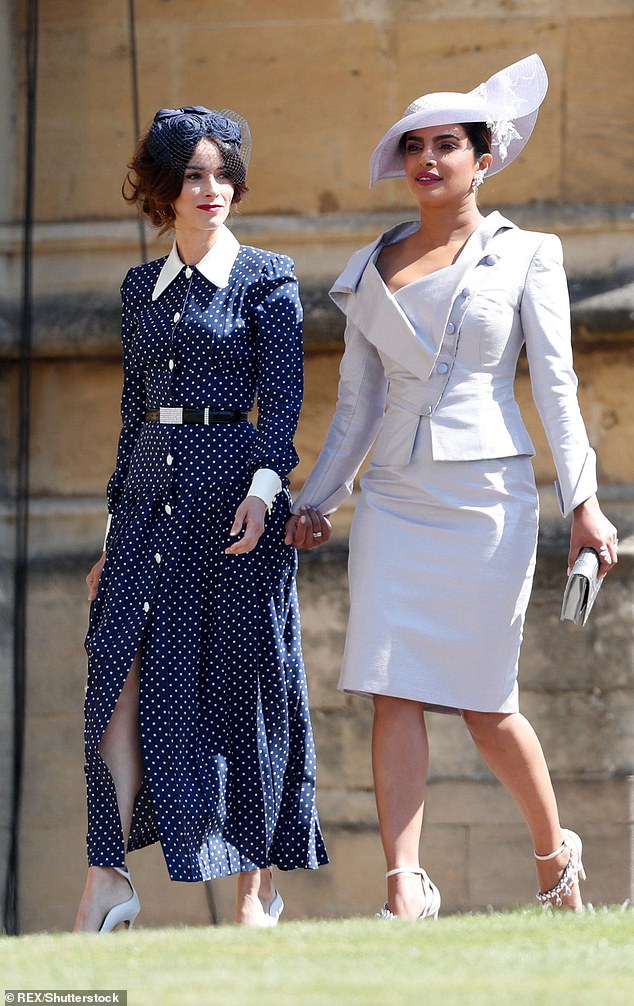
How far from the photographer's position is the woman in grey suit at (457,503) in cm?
426

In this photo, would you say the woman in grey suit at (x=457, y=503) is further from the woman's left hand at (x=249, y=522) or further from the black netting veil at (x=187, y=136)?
the black netting veil at (x=187, y=136)

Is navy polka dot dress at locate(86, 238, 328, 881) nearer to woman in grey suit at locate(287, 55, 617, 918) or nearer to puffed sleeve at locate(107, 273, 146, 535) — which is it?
puffed sleeve at locate(107, 273, 146, 535)

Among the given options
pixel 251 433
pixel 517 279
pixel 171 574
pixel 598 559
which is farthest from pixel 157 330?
pixel 598 559

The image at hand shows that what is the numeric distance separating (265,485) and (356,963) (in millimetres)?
1381

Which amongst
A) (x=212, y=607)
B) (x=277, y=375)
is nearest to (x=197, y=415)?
(x=277, y=375)

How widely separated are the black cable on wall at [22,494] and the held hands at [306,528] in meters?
1.73

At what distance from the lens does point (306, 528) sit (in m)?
4.39

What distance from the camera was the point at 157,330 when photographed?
4449 mm

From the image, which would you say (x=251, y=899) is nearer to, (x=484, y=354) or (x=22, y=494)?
(x=484, y=354)

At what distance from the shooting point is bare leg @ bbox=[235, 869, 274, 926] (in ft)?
14.3

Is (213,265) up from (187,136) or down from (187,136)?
down

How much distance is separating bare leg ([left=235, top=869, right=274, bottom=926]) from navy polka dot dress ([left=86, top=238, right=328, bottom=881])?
0.07 m

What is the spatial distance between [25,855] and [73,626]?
2.59ft

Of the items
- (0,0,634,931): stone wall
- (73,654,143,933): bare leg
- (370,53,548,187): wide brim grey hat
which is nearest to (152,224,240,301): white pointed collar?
(370,53,548,187): wide brim grey hat
